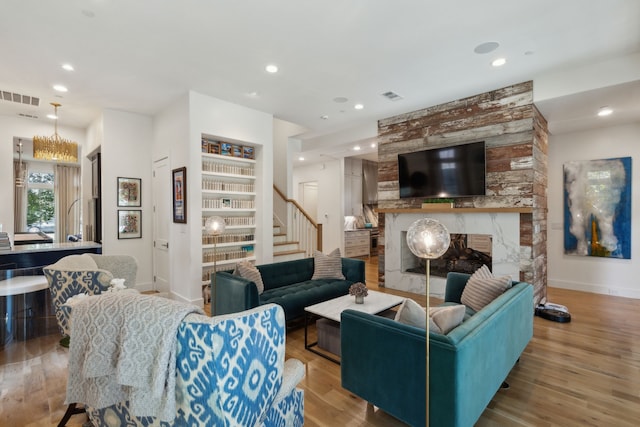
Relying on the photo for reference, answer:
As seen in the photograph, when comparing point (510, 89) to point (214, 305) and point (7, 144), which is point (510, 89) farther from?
point (7, 144)

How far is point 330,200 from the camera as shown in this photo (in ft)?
30.0

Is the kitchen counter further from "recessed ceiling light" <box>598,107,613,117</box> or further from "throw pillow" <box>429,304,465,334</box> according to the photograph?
"recessed ceiling light" <box>598,107,613,117</box>

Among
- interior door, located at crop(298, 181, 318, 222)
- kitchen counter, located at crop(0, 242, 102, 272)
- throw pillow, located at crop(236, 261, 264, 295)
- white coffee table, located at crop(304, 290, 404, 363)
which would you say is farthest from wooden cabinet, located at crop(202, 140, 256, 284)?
interior door, located at crop(298, 181, 318, 222)

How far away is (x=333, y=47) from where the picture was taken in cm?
328

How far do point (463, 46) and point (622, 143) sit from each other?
391cm

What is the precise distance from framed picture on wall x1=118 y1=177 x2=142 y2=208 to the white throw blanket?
179 inches

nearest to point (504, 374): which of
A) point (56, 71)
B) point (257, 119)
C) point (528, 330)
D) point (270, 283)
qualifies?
point (528, 330)

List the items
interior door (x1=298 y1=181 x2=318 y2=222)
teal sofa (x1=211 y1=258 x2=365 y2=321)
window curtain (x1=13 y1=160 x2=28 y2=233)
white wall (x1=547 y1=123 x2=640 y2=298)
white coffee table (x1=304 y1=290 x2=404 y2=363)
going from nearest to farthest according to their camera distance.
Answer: white coffee table (x1=304 y1=290 x2=404 y2=363) < teal sofa (x1=211 y1=258 x2=365 y2=321) < white wall (x1=547 y1=123 x2=640 y2=298) < window curtain (x1=13 y1=160 x2=28 y2=233) < interior door (x1=298 y1=181 x2=318 y2=222)

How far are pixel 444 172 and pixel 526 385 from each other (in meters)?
3.14

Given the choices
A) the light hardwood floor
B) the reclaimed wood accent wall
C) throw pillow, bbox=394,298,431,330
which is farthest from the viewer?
the reclaimed wood accent wall

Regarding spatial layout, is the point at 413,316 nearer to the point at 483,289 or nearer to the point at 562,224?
the point at 483,289

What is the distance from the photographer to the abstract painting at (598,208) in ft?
16.2

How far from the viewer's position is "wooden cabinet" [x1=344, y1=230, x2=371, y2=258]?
8.77 meters

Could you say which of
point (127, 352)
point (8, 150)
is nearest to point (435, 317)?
point (127, 352)
